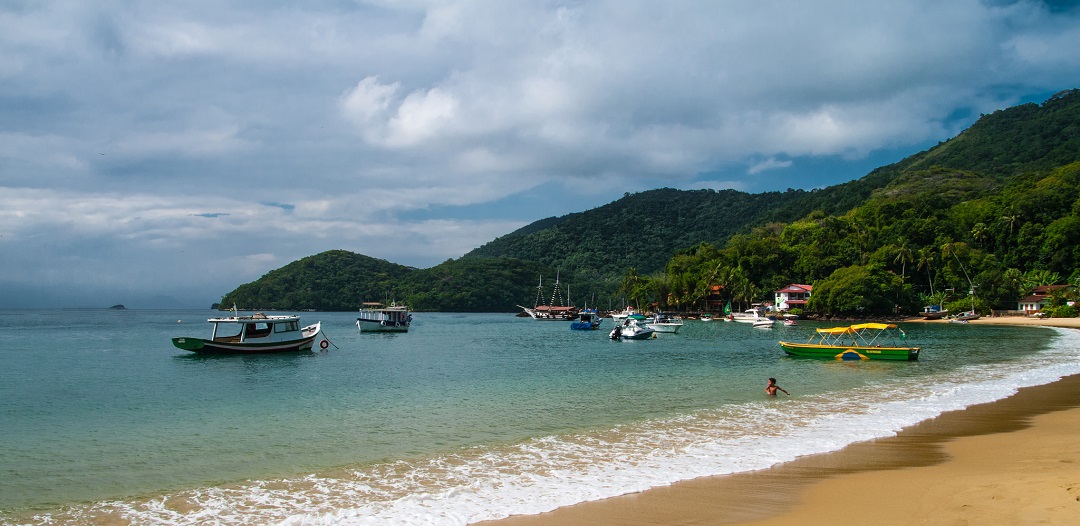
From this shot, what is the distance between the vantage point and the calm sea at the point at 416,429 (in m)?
9.90

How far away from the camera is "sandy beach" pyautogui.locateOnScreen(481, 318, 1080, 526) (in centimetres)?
795

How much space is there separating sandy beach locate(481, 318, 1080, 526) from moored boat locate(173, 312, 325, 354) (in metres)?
36.1

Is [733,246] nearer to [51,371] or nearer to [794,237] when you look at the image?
[794,237]

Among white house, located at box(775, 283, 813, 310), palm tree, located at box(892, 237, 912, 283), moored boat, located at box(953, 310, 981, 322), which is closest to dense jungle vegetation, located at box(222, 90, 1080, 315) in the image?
palm tree, located at box(892, 237, 912, 283)

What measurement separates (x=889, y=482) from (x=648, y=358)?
28.6 m

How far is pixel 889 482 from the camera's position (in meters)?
9.67

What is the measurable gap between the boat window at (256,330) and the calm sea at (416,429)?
23.4ft

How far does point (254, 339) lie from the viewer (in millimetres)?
41344

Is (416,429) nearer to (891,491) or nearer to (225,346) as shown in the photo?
(891,491)

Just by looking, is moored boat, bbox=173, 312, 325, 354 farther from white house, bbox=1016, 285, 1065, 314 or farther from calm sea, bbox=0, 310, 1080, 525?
white house, bbox=1016, 285, 1065, 314

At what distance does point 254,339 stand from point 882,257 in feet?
325

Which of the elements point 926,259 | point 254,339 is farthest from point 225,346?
point 926,259

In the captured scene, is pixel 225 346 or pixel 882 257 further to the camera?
pixel 882 257

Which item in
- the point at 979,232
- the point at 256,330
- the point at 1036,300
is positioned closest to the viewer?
the point at 256,330
